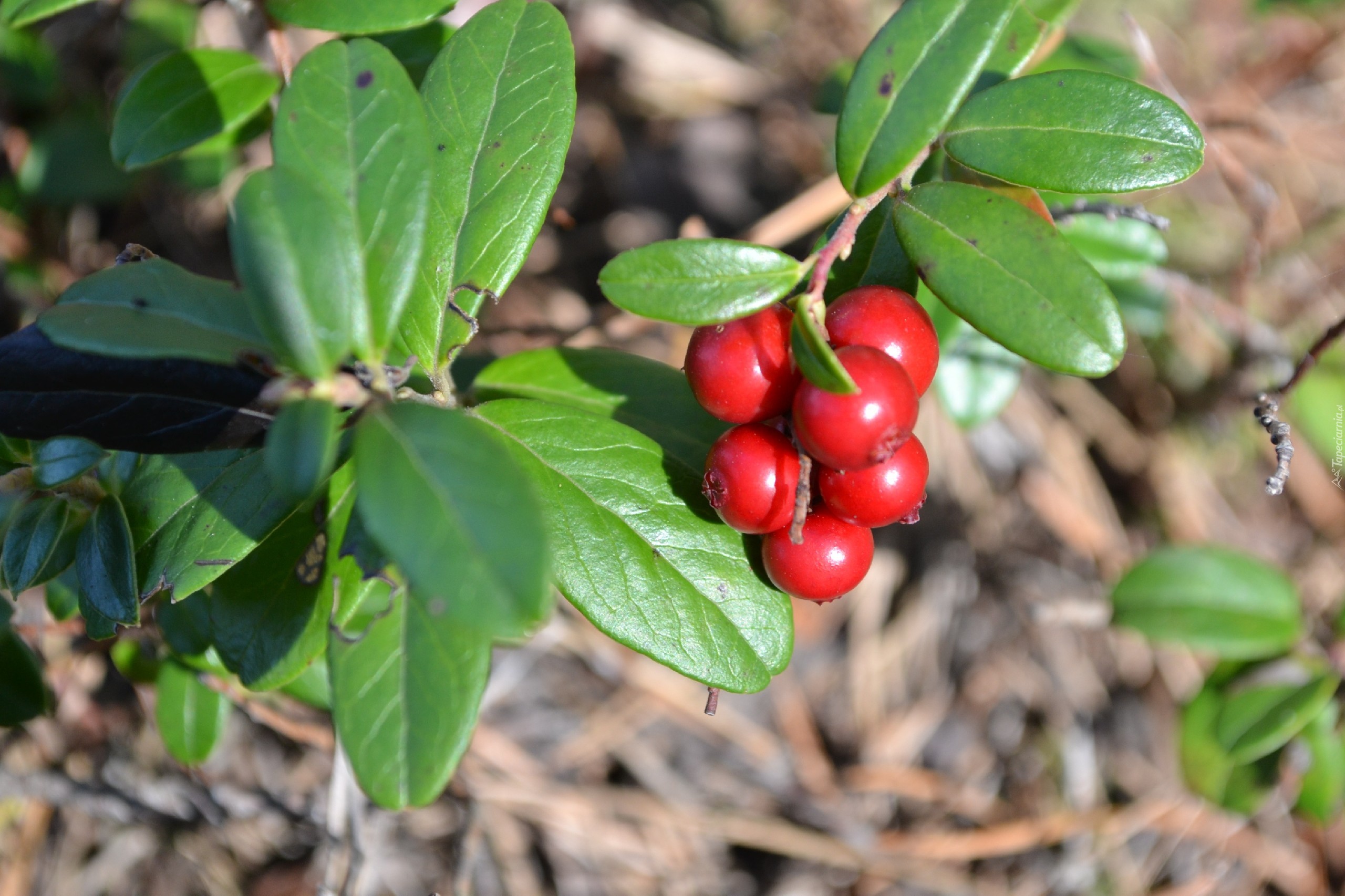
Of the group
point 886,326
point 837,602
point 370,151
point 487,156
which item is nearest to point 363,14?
point 487,156

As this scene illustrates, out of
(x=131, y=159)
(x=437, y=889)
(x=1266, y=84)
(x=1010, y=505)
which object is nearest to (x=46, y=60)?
(x=131, y=159)

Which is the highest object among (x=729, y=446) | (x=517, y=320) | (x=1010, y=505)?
(x=729, y=446)

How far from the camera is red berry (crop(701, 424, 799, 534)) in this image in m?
1.49

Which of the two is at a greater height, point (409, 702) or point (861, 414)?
point (861, 414)

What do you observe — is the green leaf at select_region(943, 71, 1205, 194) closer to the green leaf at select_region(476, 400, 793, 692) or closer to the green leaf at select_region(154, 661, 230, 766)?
the green leaf at select_region(476, 400, 793, 692)

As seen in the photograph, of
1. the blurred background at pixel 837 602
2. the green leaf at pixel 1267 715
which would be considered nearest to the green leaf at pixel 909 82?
the blurred background at pixel 837 602

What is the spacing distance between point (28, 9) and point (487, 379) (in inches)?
51.2

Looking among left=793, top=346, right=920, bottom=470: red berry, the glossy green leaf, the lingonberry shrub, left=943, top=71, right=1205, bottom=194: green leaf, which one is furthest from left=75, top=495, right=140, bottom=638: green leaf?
left=943, top=71, right=1205, bottom=194: green leaf

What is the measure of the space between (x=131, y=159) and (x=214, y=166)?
1161 mm

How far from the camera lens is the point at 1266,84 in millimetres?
4438

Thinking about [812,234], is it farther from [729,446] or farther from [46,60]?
[46,60]

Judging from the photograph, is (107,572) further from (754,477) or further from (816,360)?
(816,360)

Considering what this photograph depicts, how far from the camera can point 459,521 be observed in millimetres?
1093

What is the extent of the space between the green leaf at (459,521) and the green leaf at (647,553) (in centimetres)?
46
